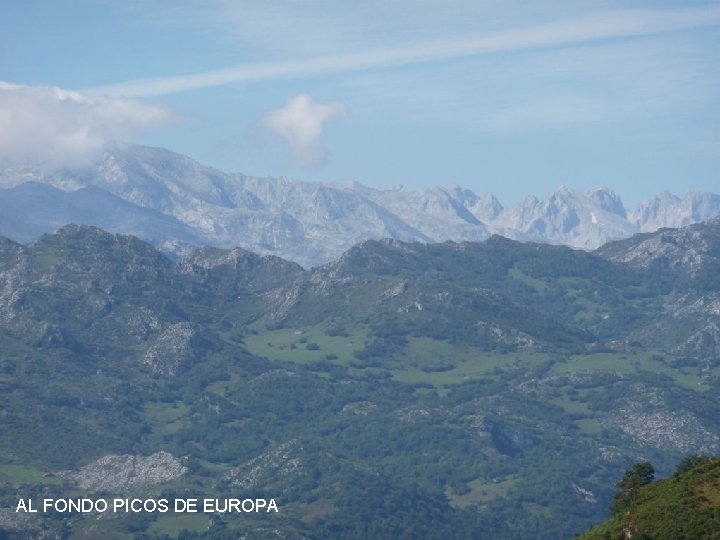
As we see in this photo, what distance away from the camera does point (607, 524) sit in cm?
14900

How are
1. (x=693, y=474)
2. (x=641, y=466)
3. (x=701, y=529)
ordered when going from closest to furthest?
(x=701, y=529), (x=693, y=474), (x=641, y=466)

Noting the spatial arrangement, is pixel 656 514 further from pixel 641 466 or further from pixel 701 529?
pixel 641 466

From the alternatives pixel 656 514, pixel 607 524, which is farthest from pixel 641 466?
pixel 656 514

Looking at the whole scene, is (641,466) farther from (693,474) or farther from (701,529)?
(701,529)

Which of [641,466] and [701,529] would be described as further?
[641,466]

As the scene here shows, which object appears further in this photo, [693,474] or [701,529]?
[693,474]

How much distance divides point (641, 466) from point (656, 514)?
3258 centimetres

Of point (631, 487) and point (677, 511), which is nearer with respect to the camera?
point (677, 511)

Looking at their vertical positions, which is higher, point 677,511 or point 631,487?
point 631,487

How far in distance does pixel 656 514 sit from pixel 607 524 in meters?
13.3

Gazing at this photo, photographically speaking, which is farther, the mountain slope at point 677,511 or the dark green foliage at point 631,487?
the dark green foliage at point 631,487

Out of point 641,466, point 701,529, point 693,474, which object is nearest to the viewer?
point 701,529

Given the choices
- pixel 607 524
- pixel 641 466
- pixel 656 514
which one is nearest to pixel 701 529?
pixel 656 514

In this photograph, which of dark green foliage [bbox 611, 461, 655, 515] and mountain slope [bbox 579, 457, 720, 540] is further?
dark green foliage [bbox 611, 461, 655, 515]
